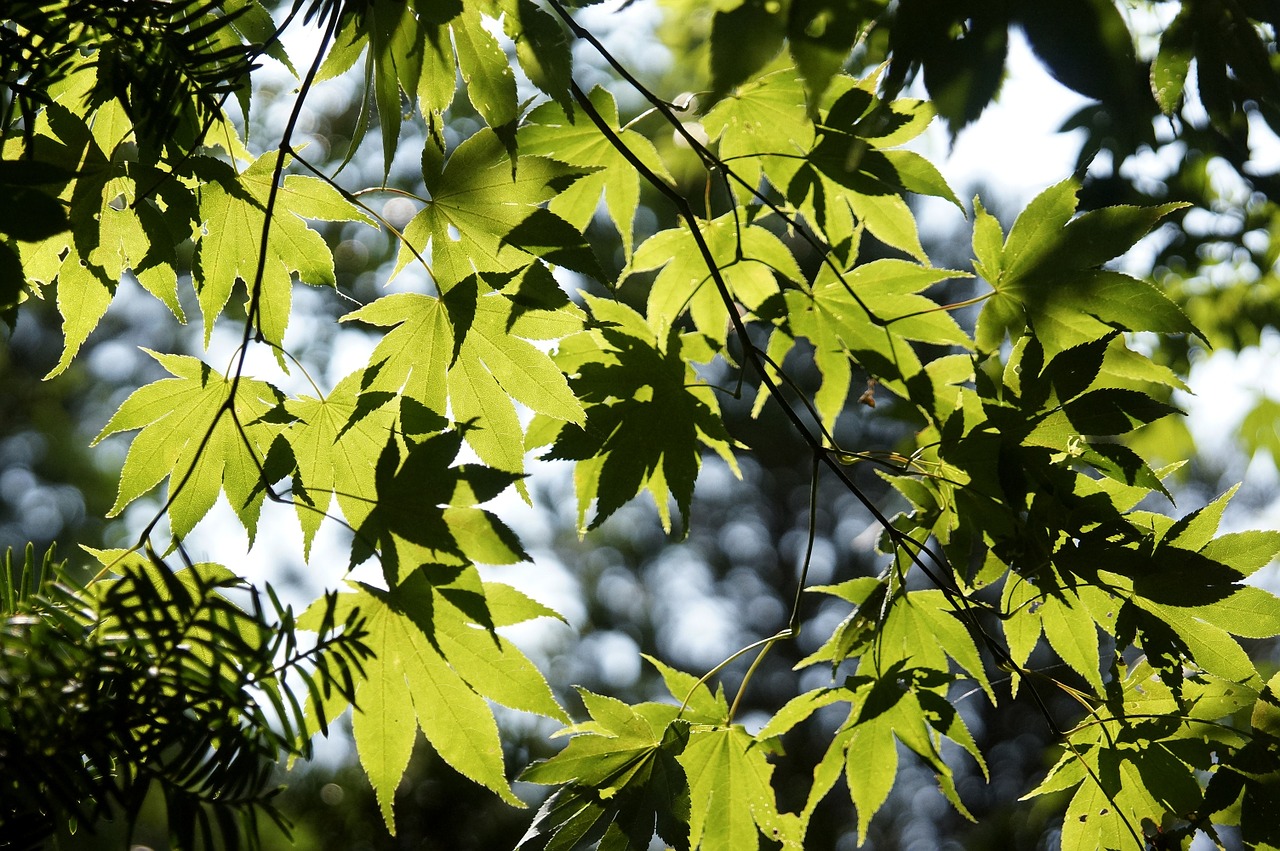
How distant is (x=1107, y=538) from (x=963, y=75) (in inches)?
18.0

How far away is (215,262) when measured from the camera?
2.70 feet

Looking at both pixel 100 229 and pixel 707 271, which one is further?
pixel 707 271

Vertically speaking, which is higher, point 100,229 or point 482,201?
point 100,229

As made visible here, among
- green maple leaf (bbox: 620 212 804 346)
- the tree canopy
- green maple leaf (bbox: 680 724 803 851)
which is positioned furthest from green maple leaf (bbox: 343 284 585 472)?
green maple leaf (bbox: 680 724 803 851)

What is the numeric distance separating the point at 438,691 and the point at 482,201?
0.45 m

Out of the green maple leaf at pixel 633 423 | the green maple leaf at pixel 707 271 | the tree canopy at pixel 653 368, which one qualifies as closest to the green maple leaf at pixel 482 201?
the tree canopy at pixel 653 368

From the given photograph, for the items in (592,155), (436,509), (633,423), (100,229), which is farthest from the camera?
(592,155)

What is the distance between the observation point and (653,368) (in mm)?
920

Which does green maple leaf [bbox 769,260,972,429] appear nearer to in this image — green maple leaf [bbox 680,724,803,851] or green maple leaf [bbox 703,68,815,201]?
green maple leaf [bbox 703,68,815,201]

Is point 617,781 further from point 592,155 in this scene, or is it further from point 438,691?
point 592,155

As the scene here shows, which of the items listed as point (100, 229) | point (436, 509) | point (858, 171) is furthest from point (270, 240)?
point (858, 171)

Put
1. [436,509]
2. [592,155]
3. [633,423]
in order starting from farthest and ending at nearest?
1. [592,155]
2. [633,423]
3. [436,509]

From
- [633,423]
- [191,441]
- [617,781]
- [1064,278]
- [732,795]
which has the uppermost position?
[191,441]

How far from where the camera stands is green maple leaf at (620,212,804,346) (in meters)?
1.03
